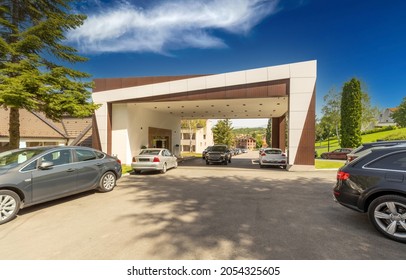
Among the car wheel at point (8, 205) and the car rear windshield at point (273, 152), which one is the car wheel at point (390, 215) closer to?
the car wheel at point (8, 205)

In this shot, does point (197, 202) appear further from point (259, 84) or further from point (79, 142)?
point (79, 142)

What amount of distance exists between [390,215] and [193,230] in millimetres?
3685

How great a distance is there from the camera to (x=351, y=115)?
29.8 metres

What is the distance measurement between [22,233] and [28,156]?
2324 millimetres

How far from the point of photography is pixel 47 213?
17.1 ft

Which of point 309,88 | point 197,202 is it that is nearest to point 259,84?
point 309,88

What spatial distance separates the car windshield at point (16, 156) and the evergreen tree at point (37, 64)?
115 inches

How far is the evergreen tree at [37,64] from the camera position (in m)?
7.95

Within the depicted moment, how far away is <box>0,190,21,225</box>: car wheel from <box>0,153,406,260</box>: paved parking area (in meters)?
0.18

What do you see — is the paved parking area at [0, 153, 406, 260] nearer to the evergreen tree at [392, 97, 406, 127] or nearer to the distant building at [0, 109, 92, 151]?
the distant building at [0, 109, 92, 151]

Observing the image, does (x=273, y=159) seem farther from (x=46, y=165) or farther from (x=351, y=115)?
(x=351, y=115)

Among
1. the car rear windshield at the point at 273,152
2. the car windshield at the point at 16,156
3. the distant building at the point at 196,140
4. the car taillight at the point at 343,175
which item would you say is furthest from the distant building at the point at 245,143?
the car windshield at the point at 16,156

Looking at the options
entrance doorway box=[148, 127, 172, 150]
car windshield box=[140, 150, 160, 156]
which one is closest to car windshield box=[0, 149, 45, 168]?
car windshield box=[140, 150, 160, 156]

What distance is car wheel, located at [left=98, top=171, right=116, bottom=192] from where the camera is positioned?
23.6ft
